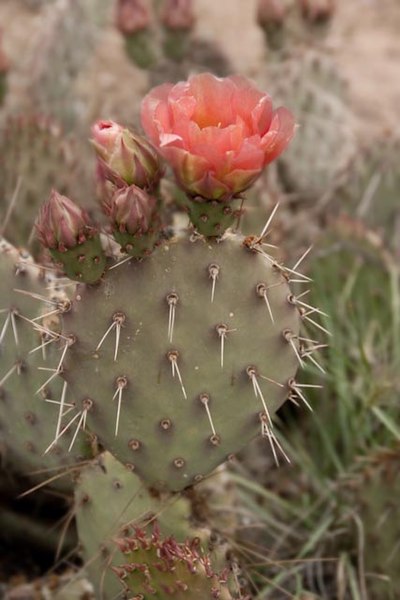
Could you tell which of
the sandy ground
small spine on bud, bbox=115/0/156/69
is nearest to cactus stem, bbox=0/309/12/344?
small spine on bud, bbox=115/0/156/69

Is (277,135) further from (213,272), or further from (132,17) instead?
(132,17)

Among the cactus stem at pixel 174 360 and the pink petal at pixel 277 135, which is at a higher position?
the pink petal at pixel 277 135

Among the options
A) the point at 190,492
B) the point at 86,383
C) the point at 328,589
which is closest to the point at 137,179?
the point at 86,383

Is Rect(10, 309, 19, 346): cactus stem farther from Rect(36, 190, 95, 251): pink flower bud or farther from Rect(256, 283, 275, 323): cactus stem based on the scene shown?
Rect(256, 283, 275, 323): cactus stem

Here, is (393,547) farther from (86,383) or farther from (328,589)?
(86,383)

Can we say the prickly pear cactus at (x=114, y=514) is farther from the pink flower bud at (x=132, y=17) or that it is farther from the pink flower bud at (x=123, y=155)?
the pink flower bud at (x=132, y=17)

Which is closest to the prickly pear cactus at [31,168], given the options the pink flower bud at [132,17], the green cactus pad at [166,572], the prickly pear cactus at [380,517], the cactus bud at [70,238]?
the pink flower bud at [132,17]
